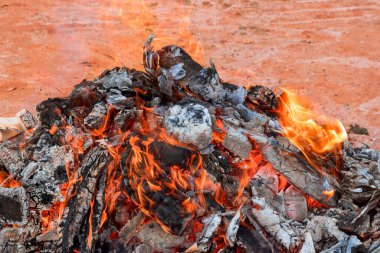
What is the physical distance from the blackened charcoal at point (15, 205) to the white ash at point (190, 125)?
5.07 feet

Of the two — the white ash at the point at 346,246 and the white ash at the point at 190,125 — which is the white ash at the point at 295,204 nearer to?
the white ash at the point at 346,246

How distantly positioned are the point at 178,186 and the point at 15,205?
1576 millimetres

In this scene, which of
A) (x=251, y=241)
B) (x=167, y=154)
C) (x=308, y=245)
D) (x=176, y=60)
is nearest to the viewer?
(x=308, y=245)

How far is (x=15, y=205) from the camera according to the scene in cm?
478

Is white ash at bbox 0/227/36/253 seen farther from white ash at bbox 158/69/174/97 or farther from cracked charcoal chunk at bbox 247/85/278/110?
cracked charcoal chunk at bbox 247/85/278/110

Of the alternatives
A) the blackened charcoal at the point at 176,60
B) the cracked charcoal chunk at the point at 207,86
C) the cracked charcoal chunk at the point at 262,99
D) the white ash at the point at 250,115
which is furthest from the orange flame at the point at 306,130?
the blackened charcoal at the point at 176,60

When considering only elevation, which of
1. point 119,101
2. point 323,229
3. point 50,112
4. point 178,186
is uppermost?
point 119,101

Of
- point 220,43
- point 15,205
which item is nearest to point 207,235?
point 15,205

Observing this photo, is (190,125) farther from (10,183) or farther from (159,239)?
(10,183)

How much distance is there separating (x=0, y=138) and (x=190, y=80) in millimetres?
2451

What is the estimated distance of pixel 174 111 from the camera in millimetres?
4895

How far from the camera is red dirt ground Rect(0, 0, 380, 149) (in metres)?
8.86

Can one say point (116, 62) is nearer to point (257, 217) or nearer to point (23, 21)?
point (23, 21)

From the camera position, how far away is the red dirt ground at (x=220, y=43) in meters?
8.86
